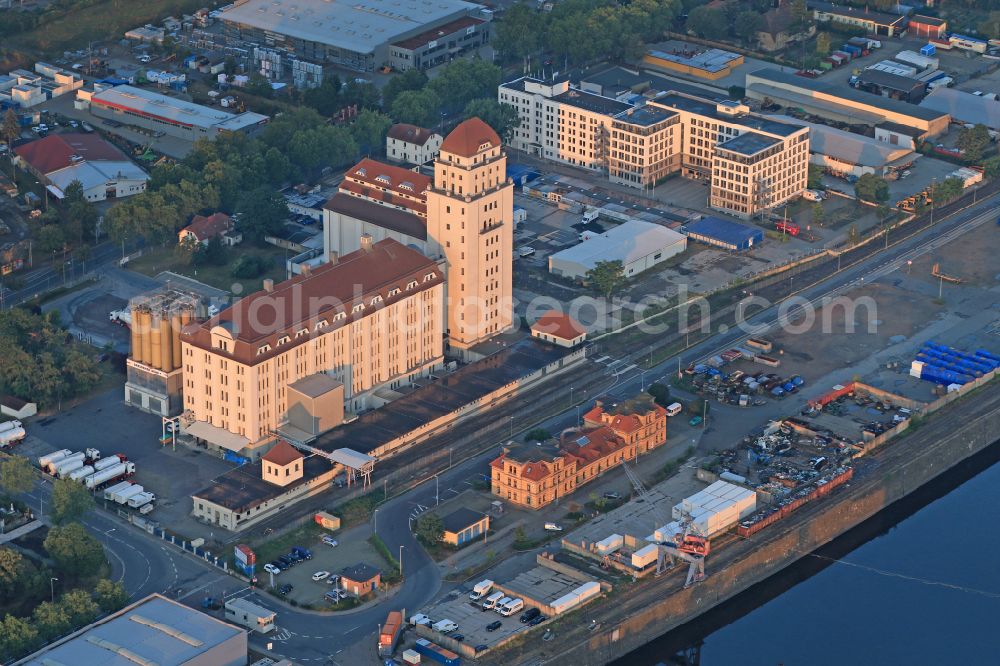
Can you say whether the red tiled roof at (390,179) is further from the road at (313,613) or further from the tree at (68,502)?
the tree at (68,502)

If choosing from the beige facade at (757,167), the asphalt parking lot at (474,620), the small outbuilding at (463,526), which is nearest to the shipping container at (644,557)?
the asphalt parking lot at (474,620)

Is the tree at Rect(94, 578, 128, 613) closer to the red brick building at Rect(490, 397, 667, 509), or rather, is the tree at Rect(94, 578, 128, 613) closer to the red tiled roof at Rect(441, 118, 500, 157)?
the red brick building at Rect(490, 397, 667, 509)

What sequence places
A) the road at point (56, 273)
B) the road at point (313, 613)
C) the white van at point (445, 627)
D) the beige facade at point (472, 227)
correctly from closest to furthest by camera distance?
the white van at point (445, 627)
the road at point (313, 613)
the beige facade at point (472, 227)
the road at point (56, 273)

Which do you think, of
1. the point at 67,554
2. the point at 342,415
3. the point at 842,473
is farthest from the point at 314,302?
the point at 842,473

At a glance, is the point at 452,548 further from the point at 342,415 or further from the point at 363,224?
the point at 363,224

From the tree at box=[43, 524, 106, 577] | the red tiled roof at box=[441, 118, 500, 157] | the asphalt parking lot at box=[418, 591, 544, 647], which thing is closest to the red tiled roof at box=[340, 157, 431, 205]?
the red tiled roof at box=[441, 118, 500, 157]
